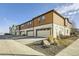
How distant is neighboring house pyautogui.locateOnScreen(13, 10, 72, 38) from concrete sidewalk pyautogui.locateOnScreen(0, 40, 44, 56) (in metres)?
0.19

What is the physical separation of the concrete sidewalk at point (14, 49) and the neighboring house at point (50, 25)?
19cm

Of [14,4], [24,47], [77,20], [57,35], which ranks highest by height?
[14,4]

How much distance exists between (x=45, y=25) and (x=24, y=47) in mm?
359

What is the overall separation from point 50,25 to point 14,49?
1.65 ft

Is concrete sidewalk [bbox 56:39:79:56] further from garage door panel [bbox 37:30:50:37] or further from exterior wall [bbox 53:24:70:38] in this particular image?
garage door panel [bbox 37:30:50:37]

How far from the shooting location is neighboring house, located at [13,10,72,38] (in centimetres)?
224

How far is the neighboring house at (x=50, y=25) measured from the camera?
7.35 feet

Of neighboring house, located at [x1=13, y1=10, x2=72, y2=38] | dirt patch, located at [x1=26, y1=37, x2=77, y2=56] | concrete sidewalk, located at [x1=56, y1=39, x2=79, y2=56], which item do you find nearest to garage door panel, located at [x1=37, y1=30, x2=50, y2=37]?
neighboring house, located at [x1=13, y1=10, x2=72, y2=38]

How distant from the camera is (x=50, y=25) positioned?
227 cm

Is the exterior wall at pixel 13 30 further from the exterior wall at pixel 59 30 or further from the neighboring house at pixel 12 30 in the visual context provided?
the exterior wall at pixel 59 30

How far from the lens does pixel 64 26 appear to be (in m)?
2.27

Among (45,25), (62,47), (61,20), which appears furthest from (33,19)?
(62,47)

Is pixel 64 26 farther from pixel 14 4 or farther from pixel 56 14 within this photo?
pixel 14 4

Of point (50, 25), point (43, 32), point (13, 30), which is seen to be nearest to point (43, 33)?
point (43, 32)
